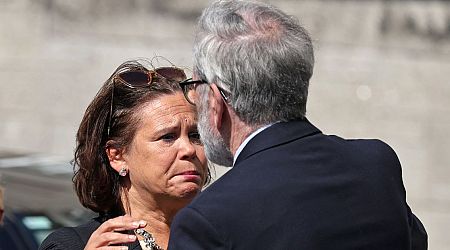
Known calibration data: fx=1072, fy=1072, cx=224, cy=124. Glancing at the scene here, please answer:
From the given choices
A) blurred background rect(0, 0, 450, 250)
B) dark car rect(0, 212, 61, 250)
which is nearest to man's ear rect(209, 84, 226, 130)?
dark car rect(0, 212, 61, 250)

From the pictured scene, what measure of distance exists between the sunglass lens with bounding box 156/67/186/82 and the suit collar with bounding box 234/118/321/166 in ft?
2.62

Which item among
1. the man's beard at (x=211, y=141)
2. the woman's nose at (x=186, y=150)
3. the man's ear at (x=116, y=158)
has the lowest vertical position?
the man's ear at (x=116, y=158)

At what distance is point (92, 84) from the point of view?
782 centimetres

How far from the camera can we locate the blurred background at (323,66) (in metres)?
7.55

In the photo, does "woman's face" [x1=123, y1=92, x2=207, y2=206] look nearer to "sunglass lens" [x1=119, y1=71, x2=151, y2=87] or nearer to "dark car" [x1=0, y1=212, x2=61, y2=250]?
"sunglass lens" [x1=119, y1=71, x2=151, y2=87]

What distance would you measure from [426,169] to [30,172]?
3490 mm

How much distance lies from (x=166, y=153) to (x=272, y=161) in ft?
2.30

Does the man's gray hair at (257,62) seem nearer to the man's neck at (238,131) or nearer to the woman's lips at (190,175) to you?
the man's neck at (238,131)

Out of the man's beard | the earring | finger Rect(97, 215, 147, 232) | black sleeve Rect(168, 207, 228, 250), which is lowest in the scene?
finger Rect(97, 215, 147, 232)

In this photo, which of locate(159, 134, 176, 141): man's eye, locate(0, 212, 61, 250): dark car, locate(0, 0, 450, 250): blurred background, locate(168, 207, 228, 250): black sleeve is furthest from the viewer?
locate(0, 0, 450, 250): blurred background

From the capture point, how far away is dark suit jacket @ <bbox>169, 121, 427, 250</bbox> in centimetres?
231

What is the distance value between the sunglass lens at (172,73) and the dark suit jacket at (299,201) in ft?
2.66

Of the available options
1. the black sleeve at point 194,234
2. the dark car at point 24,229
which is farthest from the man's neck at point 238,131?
the dark car at point 24,229

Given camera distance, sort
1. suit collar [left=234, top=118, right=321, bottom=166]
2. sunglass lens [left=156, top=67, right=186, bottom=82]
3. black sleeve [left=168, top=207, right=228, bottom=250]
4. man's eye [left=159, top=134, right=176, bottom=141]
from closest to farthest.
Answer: black sleeve [left=168, top=207, right=228, bottom=250] < suit collar [left=234, top=118, right=321, bottom=166] < man's eye [left=159, top=134, right=176, bottom=141] < sunglass lens [left=156, top=67, right=186, bottom=82]
